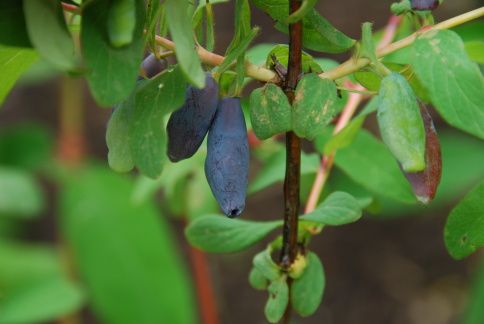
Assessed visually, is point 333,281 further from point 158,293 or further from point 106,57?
point 106,57

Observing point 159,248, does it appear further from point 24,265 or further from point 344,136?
point 344,136

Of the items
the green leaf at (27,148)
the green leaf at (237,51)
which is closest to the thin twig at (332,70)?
the green leaf at (237,51)

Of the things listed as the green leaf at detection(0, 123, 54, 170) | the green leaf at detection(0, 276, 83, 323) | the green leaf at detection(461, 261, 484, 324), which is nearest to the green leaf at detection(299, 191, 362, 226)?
the green leaf at detection(0, 276, 83, 323)

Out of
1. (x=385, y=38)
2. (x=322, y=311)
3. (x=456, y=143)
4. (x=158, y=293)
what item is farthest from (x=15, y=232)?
(x=385, y=38)

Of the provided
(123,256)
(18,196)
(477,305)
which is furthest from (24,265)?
(477,305)

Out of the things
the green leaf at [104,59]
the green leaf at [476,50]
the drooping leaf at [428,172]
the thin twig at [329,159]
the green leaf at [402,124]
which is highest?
the green leaf at [104,59]

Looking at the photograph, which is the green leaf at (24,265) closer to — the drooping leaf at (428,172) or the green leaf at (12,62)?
the green leaf at (12,62)

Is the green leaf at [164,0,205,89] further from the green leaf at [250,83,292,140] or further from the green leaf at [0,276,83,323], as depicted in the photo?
the green leaf at [0,276,83,323]
